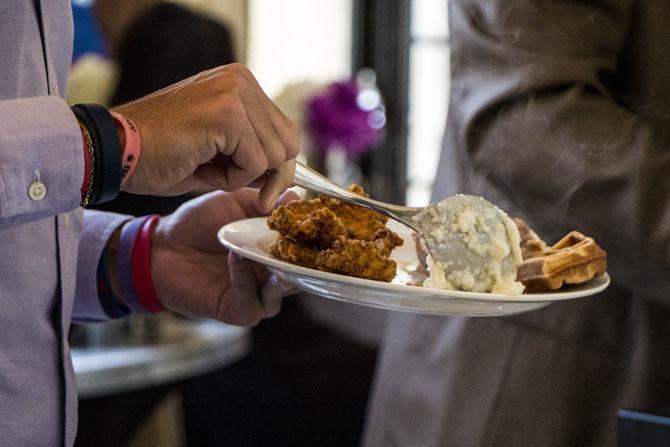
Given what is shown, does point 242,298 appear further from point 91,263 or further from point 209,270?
point 91,263

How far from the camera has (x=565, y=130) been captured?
1357 millimetres

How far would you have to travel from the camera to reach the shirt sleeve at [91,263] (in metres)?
1.24

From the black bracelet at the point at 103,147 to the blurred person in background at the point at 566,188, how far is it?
2.44 feet

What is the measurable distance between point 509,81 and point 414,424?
641mm

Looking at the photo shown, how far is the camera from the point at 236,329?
2.56m

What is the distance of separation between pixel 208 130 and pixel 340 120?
2892 mm

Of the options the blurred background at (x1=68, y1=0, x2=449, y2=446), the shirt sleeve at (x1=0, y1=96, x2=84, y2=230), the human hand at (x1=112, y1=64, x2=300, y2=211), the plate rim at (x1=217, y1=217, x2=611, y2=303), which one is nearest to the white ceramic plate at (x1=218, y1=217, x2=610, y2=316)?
the plate rim at (x1=217, y1=217, x2=611, y2=303)

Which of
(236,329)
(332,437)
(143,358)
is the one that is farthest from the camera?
(332,437)

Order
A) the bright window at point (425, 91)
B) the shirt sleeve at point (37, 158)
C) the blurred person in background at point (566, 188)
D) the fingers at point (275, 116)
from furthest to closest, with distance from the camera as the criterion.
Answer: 1. the bright window at point (425, 91)
2. the blurred person in background at point (566, 188)
3. the fingers at point (275, 116)
4. the shirt sleeve at point (37, 158)

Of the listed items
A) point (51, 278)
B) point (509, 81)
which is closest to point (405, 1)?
point (509, 81)

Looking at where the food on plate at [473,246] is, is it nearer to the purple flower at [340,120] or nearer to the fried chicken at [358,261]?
the fried chicken at [358,261]

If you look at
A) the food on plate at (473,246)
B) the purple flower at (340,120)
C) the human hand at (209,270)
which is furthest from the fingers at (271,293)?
the purple flower at (340,120)

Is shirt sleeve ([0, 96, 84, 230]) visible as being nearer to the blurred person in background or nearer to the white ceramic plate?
the white ceramic plate

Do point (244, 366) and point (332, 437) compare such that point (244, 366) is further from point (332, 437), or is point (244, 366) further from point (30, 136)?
point (30, 136)
